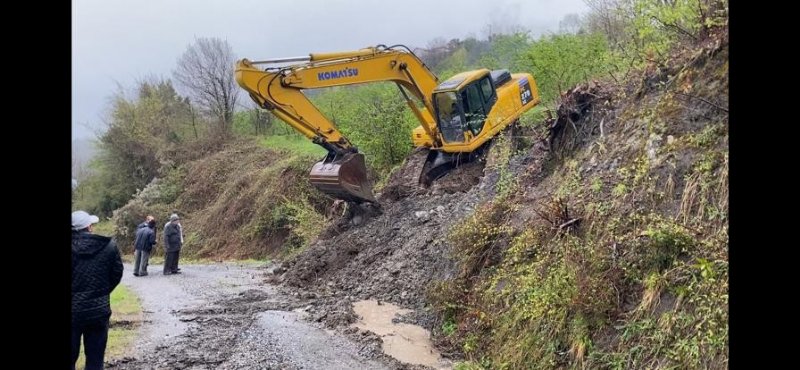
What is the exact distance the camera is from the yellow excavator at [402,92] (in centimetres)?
1170

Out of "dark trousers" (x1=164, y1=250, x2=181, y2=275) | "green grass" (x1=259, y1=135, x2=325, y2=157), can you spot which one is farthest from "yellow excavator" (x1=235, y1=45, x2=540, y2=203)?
"green grass" (x1=259, y1=135, x2=325, y2=157)

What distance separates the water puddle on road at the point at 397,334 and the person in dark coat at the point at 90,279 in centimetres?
295

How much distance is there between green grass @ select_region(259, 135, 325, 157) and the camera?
22.7m

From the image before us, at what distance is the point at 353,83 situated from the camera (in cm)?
1223

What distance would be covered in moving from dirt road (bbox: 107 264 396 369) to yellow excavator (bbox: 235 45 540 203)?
303cm

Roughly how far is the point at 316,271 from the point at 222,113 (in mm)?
22074

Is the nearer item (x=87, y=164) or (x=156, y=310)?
(x=156, y=310)

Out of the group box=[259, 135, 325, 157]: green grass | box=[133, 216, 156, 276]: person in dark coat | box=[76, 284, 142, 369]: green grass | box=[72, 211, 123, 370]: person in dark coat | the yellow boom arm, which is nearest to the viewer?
box=[72, 211, 123, 370]: person in dark coat

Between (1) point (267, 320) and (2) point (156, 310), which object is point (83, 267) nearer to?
(1) point (267, 320)

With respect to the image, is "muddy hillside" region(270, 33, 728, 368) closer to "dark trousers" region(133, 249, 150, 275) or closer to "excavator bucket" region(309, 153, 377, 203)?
"excavator bucket" region(309, 153, 377, 203)

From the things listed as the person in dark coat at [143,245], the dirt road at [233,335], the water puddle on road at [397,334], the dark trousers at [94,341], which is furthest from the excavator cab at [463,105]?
the dark trousers at [94,341]

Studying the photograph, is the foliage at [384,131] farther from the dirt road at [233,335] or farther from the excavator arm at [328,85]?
the dirt road at [233,335]
